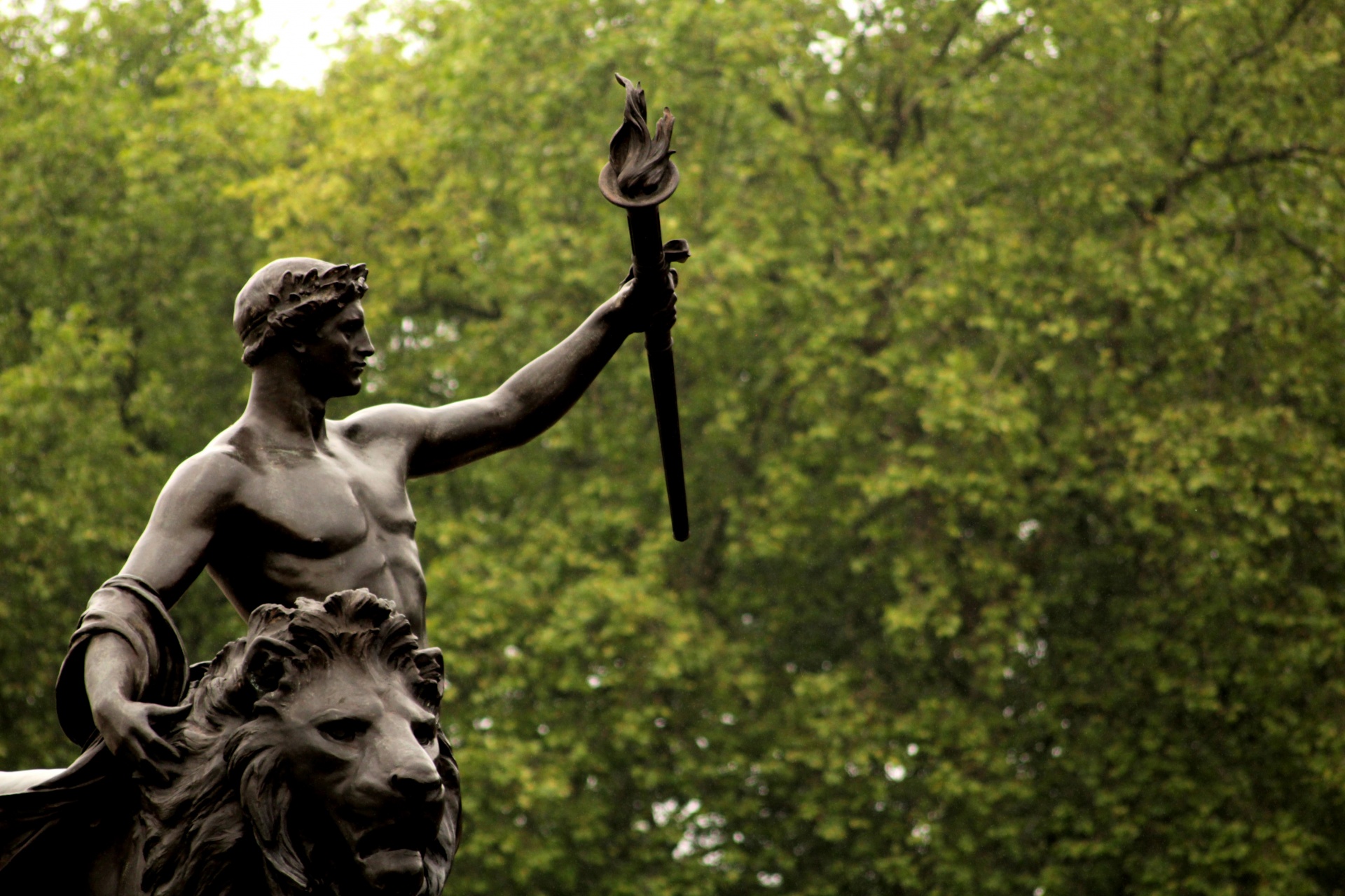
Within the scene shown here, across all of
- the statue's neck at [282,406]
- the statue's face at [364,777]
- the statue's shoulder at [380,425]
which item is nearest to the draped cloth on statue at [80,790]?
the statue's face at [364,777]

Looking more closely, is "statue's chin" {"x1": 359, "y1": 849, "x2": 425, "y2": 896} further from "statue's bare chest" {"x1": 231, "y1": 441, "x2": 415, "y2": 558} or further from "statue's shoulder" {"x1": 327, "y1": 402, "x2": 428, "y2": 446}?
"statue's shoulder" {"x1": 327, "y1": 402, "x2": 428, "y2": 446}

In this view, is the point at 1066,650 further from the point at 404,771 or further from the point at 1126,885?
the point at 404,771

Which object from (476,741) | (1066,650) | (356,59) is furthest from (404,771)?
(356,59)

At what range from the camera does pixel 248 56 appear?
73.8ft

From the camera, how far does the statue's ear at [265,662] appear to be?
3.13 m

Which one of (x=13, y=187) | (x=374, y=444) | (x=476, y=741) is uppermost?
(x=13, y=187)

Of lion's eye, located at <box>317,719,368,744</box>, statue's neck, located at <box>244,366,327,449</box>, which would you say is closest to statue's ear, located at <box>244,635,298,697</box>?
lion's eye, located at <box>317,719,368,744</box>

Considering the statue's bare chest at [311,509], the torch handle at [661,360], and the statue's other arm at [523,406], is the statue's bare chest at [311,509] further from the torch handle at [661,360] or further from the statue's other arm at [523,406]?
the torch handle at [661,360]

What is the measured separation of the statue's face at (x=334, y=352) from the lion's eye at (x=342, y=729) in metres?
0.86

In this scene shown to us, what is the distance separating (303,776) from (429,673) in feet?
0.91

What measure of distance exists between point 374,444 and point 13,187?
48.4 ft

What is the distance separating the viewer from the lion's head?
310cm

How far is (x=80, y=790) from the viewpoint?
10.9 feet

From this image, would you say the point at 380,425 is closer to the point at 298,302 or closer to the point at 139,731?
the point at 298,302
